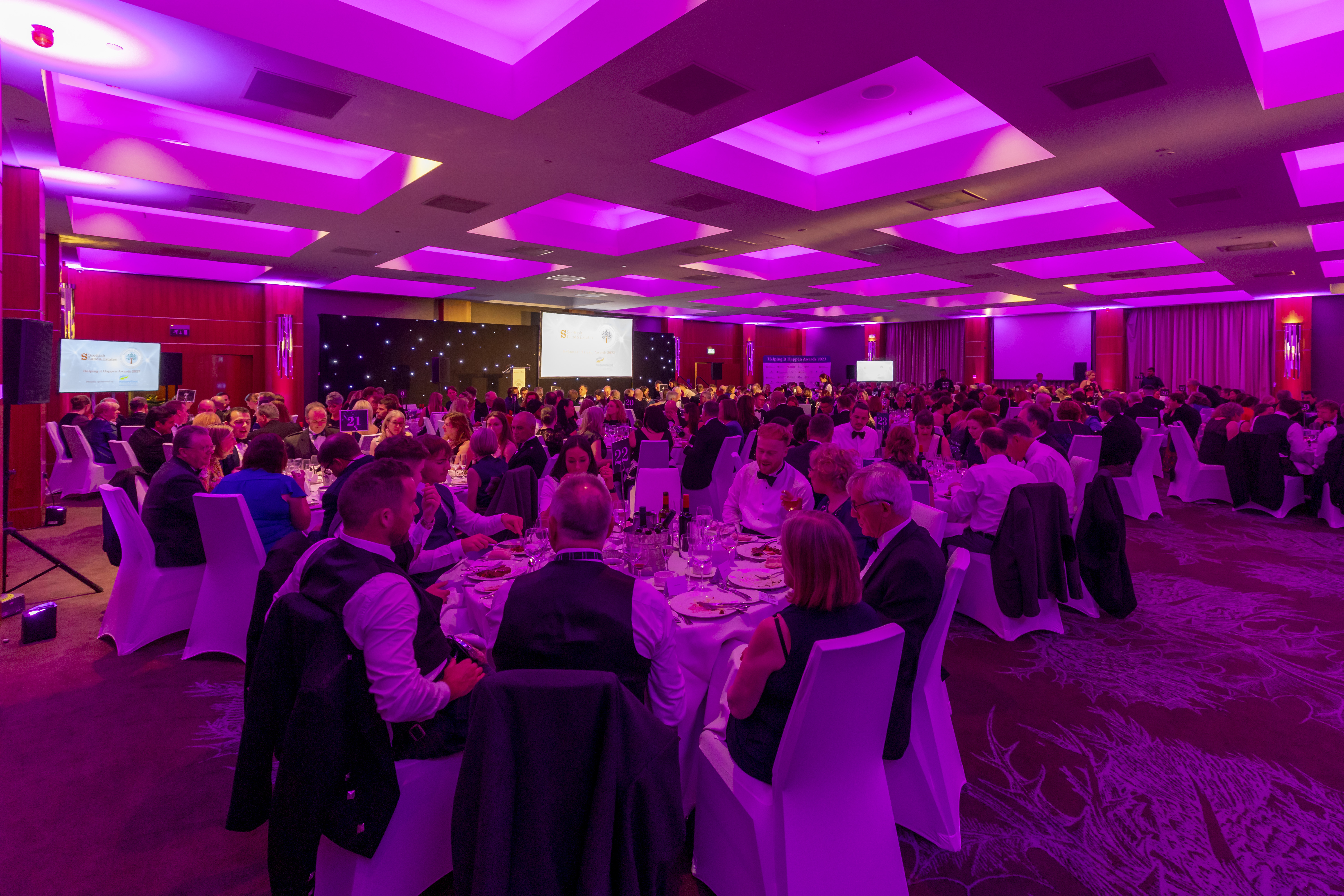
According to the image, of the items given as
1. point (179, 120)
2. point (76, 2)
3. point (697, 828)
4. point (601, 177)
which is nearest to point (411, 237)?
point (179, 120)

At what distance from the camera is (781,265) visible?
513 inches

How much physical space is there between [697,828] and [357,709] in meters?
1.18

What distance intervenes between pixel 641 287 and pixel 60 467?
1040 centimetres

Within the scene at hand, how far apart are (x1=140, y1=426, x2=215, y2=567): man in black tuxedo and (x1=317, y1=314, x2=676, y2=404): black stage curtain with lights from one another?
32.4ft

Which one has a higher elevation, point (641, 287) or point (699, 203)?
point (641, 287)

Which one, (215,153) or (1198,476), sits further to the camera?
(1198,476)

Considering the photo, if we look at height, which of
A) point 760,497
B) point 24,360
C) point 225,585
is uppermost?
point 24,360

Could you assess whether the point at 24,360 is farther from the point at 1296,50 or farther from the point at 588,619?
the point at 1296,50

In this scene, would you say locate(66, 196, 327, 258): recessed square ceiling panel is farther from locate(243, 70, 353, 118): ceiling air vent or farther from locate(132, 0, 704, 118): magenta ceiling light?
locate(132, 0, 704, 118): magenta ceiling light

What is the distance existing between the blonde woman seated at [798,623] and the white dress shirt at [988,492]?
2.94 metres

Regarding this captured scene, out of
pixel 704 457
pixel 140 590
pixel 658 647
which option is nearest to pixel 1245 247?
pixel 704 457

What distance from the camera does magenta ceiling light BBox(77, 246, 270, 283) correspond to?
36.5 feet

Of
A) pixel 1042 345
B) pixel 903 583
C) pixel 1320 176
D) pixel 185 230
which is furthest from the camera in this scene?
pixel 1042 345

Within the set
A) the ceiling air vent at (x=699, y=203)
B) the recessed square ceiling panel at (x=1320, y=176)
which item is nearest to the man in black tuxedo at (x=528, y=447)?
the ceiling air vent at (x=699, y=203)
